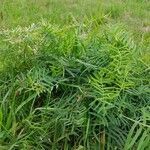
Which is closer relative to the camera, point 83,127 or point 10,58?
point 83,127

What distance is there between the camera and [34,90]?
3.11 metres

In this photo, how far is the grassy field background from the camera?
9.77 feet

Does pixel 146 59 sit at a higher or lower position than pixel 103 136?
higher

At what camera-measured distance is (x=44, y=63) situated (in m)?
3.26

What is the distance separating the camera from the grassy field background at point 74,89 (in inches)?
117

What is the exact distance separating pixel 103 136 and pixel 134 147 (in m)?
0.18

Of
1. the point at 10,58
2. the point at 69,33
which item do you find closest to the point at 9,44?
the point at 10,58

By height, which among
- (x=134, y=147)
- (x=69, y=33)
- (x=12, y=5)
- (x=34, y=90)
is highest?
(x=69, y=33)

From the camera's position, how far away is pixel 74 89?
3.15 metres

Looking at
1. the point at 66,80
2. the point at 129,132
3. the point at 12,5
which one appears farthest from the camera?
the point at 12,5

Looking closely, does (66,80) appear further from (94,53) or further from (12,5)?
(12,5)

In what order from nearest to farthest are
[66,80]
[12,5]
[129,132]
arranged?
1. [129,132]
2. [66,80]
3. [12,5]

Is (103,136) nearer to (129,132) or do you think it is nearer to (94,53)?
(129,132)

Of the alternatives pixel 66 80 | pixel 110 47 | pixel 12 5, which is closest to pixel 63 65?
pixel 66 80
